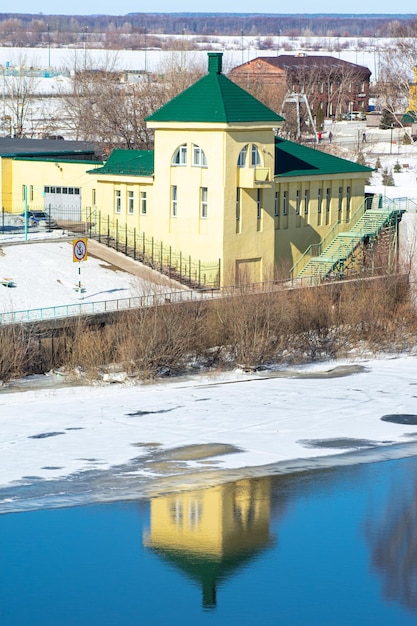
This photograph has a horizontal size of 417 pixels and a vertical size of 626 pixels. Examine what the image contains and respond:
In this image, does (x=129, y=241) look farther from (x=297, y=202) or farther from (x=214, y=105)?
(x=297, y=202)

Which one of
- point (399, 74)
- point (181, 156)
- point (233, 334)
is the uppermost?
point (399, 74)

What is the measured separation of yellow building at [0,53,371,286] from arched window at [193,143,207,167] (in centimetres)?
4

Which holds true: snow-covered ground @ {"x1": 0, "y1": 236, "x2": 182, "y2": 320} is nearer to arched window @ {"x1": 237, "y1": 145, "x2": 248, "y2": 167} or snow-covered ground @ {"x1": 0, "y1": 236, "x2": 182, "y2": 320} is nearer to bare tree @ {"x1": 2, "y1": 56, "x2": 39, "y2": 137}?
arched window @ {"x1": 237, "y1": 145, "x2": 248, "y2": 167}

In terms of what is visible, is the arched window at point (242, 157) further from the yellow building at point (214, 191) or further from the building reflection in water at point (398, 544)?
the building reflection in water at point (398, 544)

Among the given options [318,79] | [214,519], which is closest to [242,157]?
[214,519]

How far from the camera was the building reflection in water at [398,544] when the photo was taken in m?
23.6

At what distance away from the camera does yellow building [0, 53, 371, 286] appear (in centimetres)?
4672

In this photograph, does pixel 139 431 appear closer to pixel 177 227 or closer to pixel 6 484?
pixel 6 484

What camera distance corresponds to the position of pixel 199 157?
155ft

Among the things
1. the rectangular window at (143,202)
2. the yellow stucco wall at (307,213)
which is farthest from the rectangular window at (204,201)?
the yellow stucco wall at (307,213)

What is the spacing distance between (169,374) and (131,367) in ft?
4.76

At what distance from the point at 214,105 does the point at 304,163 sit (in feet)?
19.3

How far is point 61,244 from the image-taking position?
47.7 meters

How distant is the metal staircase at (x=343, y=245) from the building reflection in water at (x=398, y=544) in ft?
60.1
